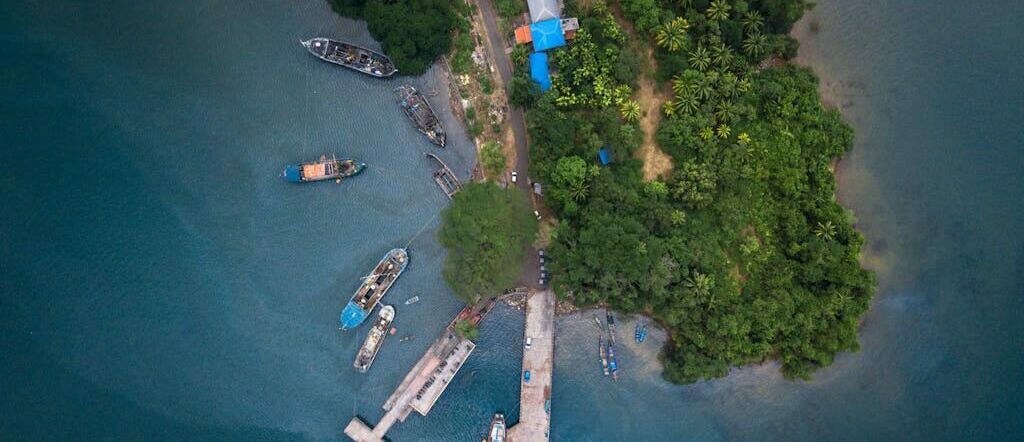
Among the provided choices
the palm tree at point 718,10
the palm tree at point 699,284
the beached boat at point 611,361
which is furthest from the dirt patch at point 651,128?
the beached boat at point 611,361

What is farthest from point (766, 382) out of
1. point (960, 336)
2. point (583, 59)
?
point (583, 59)

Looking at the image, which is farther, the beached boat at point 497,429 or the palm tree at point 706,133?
the beached boat at point 497,429

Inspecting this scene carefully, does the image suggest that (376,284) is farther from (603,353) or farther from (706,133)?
(706,133)

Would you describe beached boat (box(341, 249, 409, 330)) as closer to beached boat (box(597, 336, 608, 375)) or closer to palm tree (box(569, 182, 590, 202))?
palm tree (box(569, 182, 590, 202))

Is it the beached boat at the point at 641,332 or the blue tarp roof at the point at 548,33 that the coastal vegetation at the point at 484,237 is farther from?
the beached boat at the point at 641,332

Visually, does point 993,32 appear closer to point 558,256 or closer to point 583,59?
point 583,59

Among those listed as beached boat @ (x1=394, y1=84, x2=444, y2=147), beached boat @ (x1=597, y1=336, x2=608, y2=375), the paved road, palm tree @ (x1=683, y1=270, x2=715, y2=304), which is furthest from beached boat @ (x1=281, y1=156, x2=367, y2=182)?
palm tree @ (x1=683, y1=270, x2=715, y2=304)

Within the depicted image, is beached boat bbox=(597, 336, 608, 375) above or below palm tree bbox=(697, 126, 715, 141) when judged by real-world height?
below
